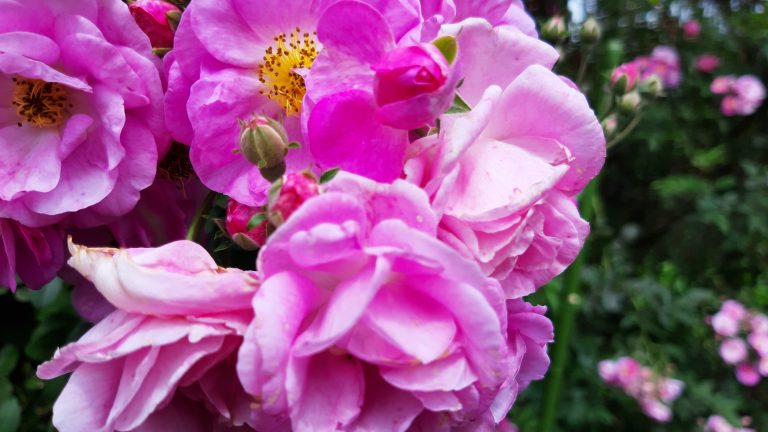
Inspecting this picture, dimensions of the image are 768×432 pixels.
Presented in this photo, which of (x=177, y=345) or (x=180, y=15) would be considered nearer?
(x=177, y=345)

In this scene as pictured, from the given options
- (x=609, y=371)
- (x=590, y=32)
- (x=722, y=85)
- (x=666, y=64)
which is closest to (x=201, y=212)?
(x=590, y=32)

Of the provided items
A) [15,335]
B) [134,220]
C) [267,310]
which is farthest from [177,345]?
[15,335]

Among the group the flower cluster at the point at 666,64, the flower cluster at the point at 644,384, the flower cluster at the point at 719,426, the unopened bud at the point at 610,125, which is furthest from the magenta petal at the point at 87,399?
the flower cluster at the point at 666,64

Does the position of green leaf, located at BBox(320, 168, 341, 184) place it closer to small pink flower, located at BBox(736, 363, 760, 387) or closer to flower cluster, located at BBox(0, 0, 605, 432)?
flower cluster, located at BBox(0, 0, 605, 432)

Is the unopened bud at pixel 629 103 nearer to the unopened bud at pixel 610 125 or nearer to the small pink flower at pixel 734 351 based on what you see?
the unopened bud at pixel 610 125

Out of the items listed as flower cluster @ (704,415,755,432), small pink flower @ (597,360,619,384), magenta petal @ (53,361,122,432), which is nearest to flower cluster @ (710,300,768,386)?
flower cluster @ (704,415,755,432)

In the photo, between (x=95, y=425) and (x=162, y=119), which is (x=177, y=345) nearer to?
(x=95, y=425)
